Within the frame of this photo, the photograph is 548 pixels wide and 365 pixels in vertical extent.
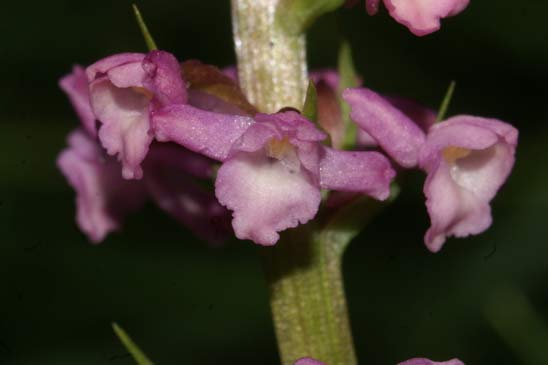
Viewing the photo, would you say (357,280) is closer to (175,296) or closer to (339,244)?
(175,296)

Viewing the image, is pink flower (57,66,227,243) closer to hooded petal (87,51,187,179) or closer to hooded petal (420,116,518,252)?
hooded petal (87,51,187,179)

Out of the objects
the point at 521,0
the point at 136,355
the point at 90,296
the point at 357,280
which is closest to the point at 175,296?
the point at 90,296

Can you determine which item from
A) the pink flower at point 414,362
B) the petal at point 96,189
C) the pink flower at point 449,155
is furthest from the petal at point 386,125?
the petal at point 96,189

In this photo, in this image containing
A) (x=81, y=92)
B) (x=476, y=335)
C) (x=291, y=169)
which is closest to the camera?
(x=291, y=169)

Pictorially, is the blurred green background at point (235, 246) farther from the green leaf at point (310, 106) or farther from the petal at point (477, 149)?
the green leaf at point (310, 106)

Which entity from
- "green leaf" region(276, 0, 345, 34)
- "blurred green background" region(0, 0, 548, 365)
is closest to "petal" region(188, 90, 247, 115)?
"green leaf" region(276, 0, 345, 34)

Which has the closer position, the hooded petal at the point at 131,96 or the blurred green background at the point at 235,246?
the hooded petal at the point at 131,96

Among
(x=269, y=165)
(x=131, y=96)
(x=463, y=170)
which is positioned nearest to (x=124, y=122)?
(x=131, y=96)

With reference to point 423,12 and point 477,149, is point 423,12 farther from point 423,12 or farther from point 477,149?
point 477,149
